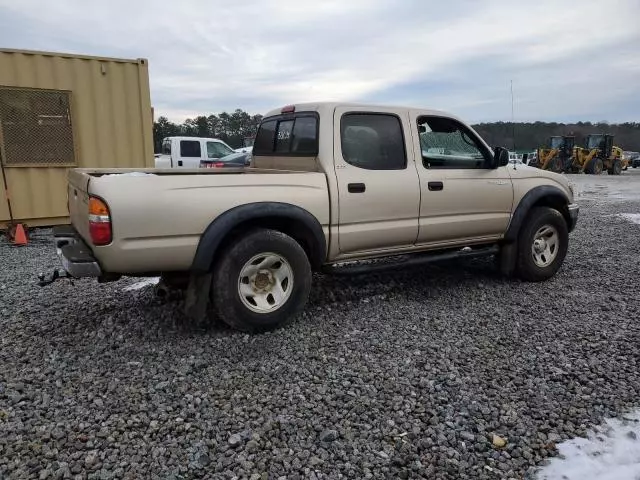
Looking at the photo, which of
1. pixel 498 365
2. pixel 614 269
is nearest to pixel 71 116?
pixel 498 365

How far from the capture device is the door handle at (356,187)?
430 cm

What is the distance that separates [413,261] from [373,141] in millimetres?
1201

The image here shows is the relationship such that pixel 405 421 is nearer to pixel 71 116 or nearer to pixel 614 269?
pixel 614 269

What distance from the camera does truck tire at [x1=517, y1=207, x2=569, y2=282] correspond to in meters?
5.47

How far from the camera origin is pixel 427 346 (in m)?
3.82

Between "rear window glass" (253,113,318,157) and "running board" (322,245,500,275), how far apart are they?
1042 millimetres

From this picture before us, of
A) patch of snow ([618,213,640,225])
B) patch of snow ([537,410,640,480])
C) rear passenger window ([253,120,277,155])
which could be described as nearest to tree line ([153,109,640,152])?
patch of snow ([618,213,640,225])

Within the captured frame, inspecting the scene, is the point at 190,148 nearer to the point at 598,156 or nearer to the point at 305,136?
the point at 305,136

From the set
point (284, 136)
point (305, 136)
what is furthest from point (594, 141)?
point (305, 136)

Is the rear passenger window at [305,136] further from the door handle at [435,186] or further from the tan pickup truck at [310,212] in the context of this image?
the door handle at [435,186]

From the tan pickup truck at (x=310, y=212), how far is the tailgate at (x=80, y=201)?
19 mm

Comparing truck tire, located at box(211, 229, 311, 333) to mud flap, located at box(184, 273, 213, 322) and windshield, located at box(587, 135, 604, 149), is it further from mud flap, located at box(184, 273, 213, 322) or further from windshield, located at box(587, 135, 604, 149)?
windshield, located at box(587, 135, 604, 149)

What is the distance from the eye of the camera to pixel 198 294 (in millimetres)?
3855

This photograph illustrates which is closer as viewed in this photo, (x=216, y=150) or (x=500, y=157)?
(x=500, y=157)
